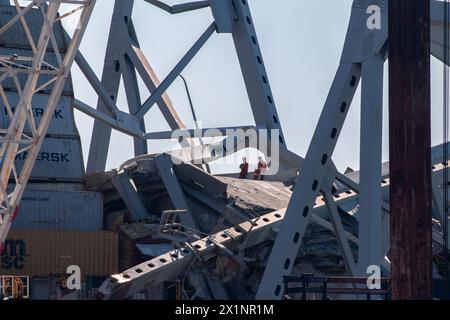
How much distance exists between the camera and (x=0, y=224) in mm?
57344

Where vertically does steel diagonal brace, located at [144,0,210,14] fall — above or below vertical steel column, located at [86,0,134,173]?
above

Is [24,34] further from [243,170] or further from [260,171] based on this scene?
[260,171]

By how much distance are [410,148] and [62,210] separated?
1537 inches

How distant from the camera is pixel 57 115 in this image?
86.6 metres

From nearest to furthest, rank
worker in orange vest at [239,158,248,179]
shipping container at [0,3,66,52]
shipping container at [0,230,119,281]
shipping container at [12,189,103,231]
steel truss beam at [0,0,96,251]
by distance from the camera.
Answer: steel truss beam at [0,0,96,251]
shipping container at [0,230,119,281]
shipping container at [12,189,103,231]
shipping container at [0,3,66,52]
worker in orange vest at [239,158,248,179]

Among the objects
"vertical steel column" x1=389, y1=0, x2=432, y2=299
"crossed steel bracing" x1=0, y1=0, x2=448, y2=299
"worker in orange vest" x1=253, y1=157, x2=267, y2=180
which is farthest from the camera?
"worker in orange vest" x1=253, y1=157, x2=267, y2=180

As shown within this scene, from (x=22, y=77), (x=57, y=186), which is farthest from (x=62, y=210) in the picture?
(x=22, y=77)

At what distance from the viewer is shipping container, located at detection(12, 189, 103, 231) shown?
8019cm

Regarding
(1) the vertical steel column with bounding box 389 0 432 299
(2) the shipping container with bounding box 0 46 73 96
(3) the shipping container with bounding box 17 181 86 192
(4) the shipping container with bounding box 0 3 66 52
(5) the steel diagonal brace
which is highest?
(5) the steel diagonal brace

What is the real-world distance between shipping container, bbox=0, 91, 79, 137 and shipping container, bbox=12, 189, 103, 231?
5.70 meters

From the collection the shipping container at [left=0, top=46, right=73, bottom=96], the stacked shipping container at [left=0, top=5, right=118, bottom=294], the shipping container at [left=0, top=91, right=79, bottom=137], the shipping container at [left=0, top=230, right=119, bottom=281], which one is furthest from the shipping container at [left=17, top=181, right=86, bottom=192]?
the shipping container at [left=0, top=230, right=119, bottom=281]

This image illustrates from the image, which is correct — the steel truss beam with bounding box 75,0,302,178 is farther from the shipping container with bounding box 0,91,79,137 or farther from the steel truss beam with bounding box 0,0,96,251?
the steel truss beam with bounding box 0,0,96,251

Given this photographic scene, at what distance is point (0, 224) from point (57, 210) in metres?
23.4
